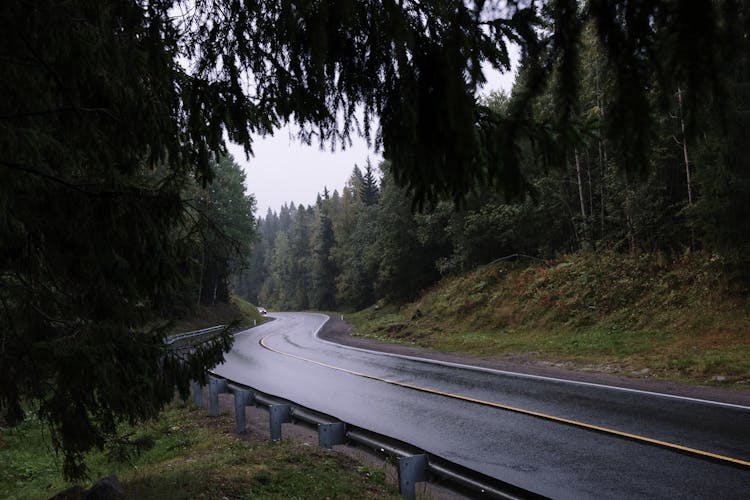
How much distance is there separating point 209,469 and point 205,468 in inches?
4.1

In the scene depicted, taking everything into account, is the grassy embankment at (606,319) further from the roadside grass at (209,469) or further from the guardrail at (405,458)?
the roadside grass at (209,469)

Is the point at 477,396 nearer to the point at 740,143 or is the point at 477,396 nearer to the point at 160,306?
the point at 160,306

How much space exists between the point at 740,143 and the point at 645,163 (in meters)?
13.2

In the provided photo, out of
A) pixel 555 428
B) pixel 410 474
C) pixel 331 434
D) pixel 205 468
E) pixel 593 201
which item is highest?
pixel 593 201

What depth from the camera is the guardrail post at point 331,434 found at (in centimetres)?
670

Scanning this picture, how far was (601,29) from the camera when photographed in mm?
2174

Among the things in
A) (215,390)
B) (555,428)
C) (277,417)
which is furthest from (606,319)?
(277,417)

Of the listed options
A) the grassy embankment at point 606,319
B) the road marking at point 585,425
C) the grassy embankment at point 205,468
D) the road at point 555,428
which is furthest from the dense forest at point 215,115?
the grassy embankment at point 606,319

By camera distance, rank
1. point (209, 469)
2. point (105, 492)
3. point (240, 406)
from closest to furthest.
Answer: point (105, 492) → point (209, 469) → point (240, 406)

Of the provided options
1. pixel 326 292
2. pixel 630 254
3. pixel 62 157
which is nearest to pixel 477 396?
pixel 62 157

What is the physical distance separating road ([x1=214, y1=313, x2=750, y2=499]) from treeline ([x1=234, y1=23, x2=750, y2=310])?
3.32 m

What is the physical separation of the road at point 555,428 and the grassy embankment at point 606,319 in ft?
10.1

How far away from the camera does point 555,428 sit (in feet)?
25.7

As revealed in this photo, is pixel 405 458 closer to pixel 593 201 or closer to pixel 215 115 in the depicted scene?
pixel 215 115
